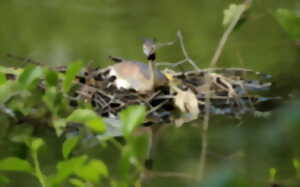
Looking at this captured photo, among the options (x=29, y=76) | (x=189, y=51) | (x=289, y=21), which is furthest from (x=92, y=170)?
(x=189, y=51)

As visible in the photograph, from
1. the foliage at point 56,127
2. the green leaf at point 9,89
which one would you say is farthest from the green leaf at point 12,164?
the green leaf at point 9,89

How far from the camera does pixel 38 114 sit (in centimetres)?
78

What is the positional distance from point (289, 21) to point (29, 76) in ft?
1.22

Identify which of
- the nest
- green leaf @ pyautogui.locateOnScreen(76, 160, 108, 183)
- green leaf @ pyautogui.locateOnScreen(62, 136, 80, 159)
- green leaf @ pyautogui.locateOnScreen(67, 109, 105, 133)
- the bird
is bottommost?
green leaf @ pyautogui.locateOnScreen(76, 160, 108, 183)

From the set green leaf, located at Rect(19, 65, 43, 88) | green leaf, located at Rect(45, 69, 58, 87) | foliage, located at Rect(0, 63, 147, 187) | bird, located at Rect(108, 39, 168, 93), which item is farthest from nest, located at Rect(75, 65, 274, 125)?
green leaf, located at Rect(19, 65, 43, 88)

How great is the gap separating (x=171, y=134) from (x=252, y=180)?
0.45 meters

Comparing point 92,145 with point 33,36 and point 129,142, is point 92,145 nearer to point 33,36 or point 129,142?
point 129,142

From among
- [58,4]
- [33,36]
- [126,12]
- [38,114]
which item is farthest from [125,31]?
[38,114]

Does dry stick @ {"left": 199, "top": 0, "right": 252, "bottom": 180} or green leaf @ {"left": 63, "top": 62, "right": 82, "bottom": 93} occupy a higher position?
green leaf @ {"left": 63, "top": 62, "right": 82, "bottom": 93}

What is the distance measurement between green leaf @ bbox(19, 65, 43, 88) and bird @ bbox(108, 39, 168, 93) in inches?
25.2

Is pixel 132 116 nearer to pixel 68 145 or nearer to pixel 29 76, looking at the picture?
pixel 68 145

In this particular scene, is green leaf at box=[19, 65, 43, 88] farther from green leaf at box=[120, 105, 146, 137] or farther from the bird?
the bird

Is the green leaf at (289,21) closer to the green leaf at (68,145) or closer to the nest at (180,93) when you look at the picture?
the green leaf at (68,145)

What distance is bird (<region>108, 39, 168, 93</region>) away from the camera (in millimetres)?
1285
